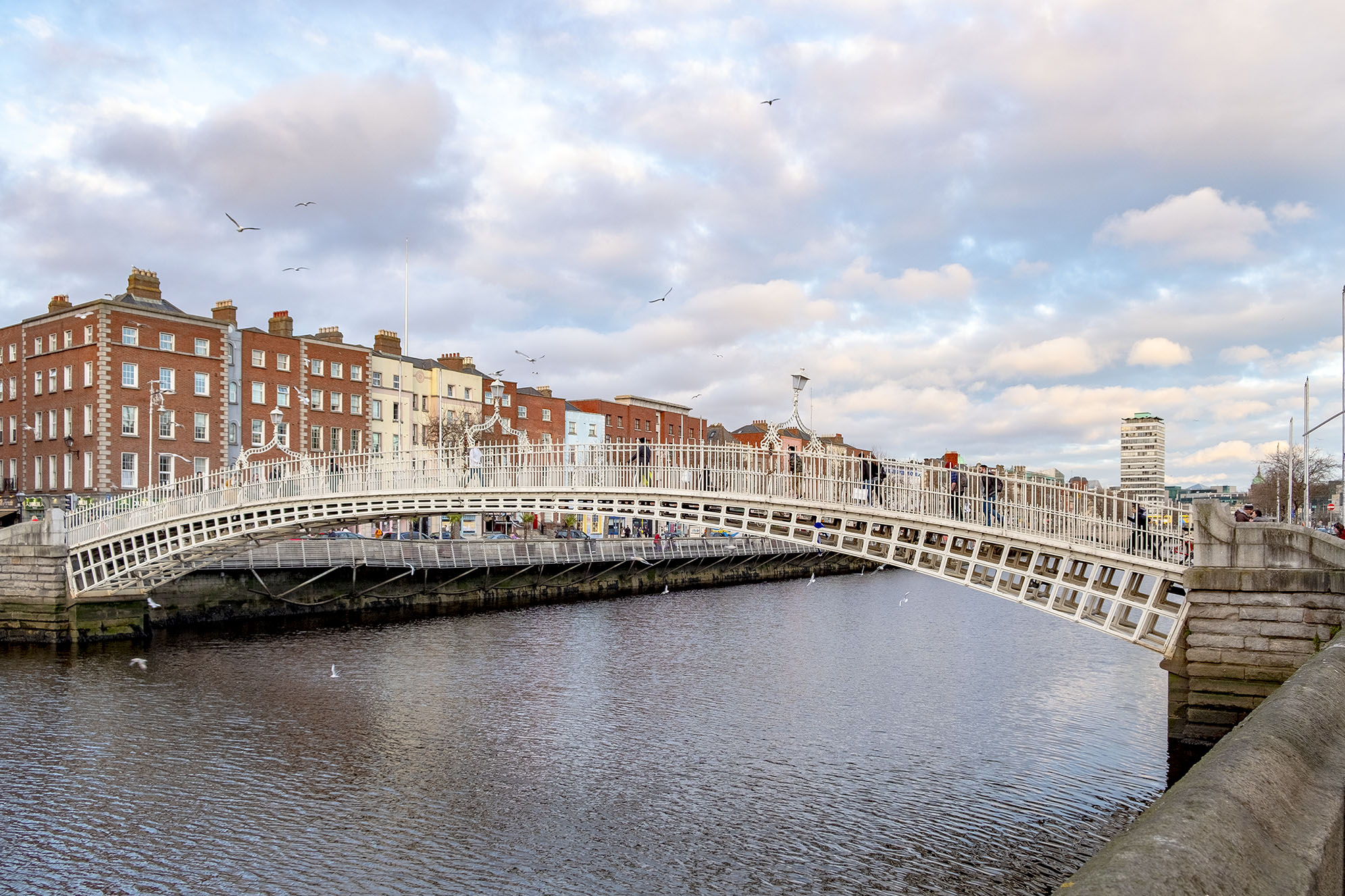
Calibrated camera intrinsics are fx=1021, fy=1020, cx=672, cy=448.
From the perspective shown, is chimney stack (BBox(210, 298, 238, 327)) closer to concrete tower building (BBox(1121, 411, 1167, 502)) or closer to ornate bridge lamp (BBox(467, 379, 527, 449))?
ornate bridge lamp (BBox(467, 379, 527, 449))

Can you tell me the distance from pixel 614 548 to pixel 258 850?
4055 centimetres

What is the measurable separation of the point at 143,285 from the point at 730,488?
3966 centimetres

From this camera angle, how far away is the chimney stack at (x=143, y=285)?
49.5 meters

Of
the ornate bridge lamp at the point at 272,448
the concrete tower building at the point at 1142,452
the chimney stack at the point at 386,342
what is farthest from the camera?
the concrete tower building at the point at 1142,452

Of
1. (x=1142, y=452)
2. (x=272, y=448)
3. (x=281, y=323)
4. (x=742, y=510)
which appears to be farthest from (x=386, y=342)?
(x=1142, y=452)

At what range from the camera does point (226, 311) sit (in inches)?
2124

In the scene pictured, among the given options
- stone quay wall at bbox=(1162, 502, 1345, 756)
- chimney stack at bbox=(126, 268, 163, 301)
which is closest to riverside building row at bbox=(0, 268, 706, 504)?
chimney stack at bbox=(126, 268, 163, 301)

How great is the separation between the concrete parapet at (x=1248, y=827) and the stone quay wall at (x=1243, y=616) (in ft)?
34.9

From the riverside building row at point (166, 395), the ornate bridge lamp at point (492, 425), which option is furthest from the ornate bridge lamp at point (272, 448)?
the ornate bridge lamp at point (492, 425)

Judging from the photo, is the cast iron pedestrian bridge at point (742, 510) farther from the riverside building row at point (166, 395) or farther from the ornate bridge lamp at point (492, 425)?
the riverside building row at point (166, 395)

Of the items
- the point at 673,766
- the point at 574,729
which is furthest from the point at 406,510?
the point at 673,766

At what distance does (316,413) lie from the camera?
57.4 meters

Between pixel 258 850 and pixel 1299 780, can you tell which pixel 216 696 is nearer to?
pixel 258 850

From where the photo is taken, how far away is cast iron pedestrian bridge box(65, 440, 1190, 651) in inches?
688
